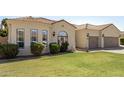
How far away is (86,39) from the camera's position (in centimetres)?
3275

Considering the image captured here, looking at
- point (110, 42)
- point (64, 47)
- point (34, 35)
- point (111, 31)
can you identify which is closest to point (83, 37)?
point (110, 42)

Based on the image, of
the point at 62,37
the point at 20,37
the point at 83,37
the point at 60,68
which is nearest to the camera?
the point at 60,68

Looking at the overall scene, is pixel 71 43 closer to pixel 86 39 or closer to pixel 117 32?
pixel 86 39

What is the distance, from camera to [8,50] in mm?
18203

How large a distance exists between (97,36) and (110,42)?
3.59 metres

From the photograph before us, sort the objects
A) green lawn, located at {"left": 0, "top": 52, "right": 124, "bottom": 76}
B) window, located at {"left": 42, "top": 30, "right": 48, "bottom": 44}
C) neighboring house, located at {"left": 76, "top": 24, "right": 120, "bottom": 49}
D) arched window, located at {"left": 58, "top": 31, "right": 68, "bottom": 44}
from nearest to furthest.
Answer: green lawn, located at {"left": 0, "top": 52, "right": 124, "bottom": 76}, window, located at {"left": 42, "top": 30, "right": 48, "bottom": 44}, arched window, located at {"left": 58, "top": 31, "right": 68, "bottom": 44}, neighboring house, located at {"left": 76, "top": 24, "right": 120, "bottom": 49}

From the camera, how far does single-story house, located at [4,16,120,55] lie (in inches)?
807

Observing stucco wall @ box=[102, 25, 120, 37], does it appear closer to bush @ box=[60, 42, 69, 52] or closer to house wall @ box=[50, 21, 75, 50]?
house wall @ box=[50, 21, 75, 50]

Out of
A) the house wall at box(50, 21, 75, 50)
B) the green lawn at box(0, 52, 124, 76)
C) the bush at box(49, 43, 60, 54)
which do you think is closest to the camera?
the green lawn at box(0, 52, 124, 76)

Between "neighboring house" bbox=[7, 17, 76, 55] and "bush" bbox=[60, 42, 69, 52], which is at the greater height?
"neighboring house" bbox=[7, 17, 76, 55]

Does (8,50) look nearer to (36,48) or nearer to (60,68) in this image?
(36,48)

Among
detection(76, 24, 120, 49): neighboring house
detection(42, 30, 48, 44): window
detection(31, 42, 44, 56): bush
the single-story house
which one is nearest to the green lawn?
detection(31, 42, 44, 56): bush
